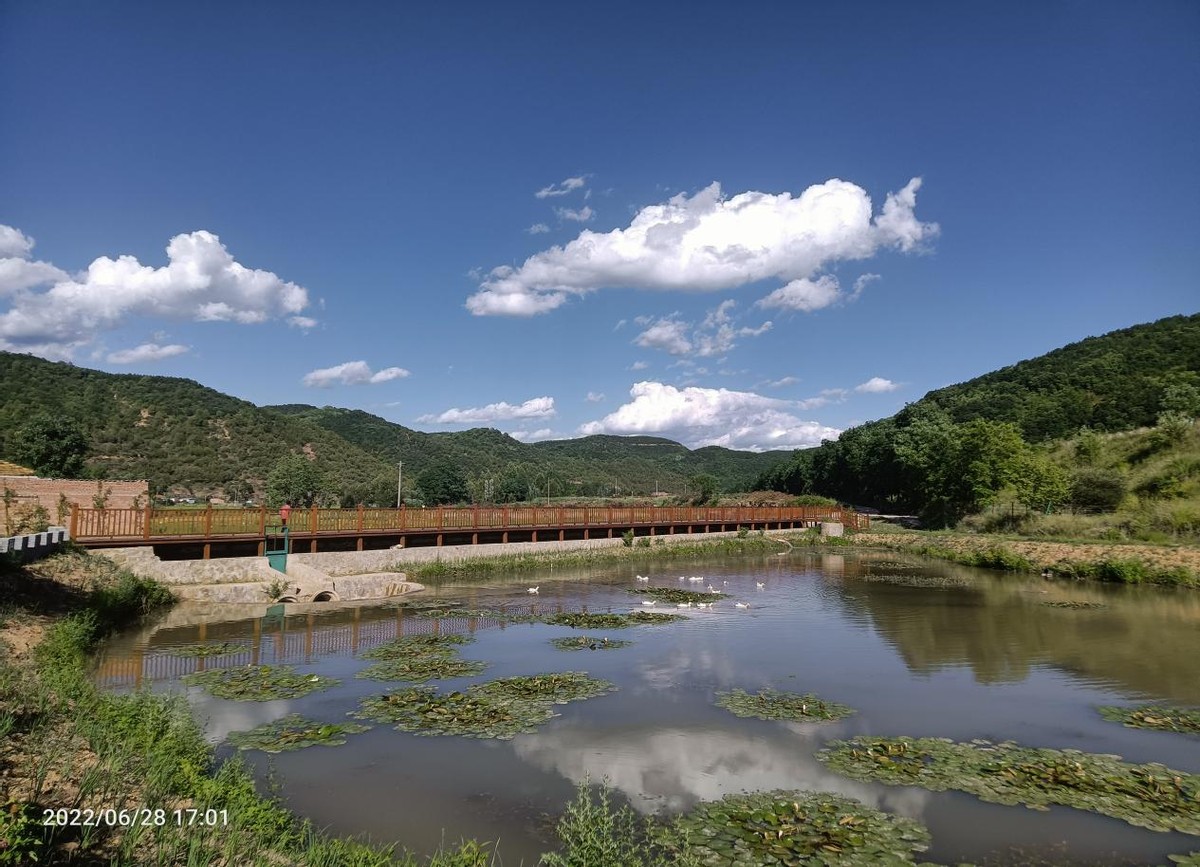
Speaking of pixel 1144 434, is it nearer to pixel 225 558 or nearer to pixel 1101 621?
pixel 1101 621

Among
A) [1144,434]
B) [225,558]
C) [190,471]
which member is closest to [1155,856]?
[225,558]

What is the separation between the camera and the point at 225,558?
1997 centimetres

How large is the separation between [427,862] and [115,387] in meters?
85.4

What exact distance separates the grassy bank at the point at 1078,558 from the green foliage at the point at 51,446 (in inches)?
2155

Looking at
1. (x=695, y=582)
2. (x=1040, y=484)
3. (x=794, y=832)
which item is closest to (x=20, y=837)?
(x=794, y=832)

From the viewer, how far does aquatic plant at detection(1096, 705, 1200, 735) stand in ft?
33.3

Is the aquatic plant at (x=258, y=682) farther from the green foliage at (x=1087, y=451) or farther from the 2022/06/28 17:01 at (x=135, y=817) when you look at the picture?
the green foliage at (x=1087, y=451)

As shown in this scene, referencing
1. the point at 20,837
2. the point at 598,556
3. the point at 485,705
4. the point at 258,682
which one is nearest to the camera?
the point at 20,837

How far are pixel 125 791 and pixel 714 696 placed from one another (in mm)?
8485

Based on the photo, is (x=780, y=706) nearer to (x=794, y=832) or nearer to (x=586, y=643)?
(x=794, y=832)

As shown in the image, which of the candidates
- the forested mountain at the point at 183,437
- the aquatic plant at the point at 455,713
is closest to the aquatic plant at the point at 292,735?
the aquatic plant at the point at 455,713

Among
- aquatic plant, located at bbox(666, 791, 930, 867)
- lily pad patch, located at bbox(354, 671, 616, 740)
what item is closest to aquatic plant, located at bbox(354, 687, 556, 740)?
lily pad patch, located at bbox(354, 671, 616, 740)

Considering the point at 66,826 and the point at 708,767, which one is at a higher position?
the point at 66,826

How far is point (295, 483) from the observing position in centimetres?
6681
